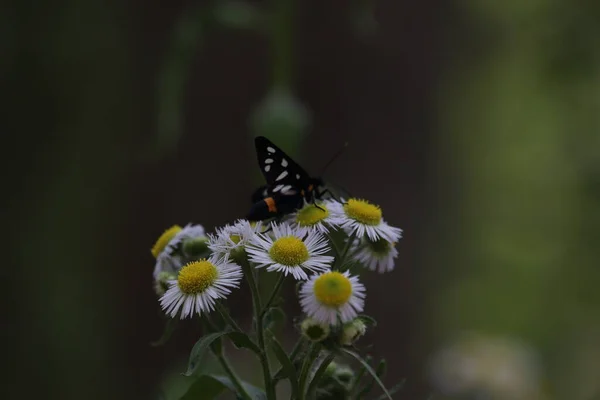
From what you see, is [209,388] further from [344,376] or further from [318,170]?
[318,170]

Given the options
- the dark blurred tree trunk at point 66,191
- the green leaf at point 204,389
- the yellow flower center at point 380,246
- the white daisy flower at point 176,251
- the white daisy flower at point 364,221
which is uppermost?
the white daisy flower at point 364,221

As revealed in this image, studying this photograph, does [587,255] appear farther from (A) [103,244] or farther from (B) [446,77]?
(A) [103,244]

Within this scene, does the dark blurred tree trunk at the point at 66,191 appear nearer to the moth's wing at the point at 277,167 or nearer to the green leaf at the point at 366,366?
the moth's wing at the point at 277,167

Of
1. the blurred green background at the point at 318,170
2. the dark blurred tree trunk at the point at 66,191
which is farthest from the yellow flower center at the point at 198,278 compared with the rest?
the dark blurred tree trunk at the point at 66,191

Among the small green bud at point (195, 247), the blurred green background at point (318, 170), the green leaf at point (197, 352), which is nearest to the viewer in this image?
the green leaf at point (197, 352)

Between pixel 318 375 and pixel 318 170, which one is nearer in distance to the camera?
pixel 318 375

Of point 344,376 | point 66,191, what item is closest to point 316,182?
point 344,376
